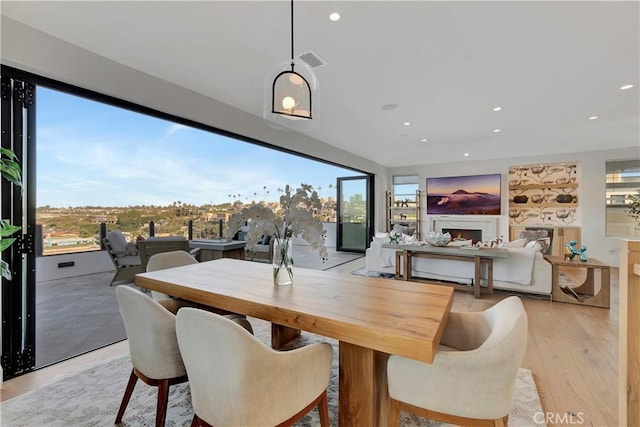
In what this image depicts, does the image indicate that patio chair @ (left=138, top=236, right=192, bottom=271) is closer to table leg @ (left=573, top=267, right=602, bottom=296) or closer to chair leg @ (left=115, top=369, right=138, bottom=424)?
chair leg @ (left=115, top=369, right=138, bottom=424)

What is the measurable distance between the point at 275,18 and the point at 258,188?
414 cm

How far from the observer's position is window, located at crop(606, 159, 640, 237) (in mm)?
6086

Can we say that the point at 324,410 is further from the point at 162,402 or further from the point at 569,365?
the point at 569,365

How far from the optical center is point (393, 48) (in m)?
2.64

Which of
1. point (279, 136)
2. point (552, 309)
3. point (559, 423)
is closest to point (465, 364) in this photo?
point (559, 423)

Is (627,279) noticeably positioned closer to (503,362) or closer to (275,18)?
(503,362)

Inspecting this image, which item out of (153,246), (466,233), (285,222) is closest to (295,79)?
(285,222)

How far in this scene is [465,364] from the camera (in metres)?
1.15

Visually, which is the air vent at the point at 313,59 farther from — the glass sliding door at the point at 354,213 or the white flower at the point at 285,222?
the glass sliding door at the point at 354,213

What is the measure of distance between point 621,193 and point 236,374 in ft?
28.5

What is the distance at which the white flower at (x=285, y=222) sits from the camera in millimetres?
1866

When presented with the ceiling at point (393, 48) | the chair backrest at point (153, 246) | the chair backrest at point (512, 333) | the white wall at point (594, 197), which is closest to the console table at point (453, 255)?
the ceiling at point (393, 48)

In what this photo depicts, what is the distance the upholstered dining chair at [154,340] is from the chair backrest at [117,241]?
3.78 m

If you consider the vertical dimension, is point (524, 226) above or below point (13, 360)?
above
